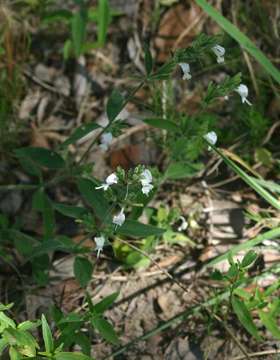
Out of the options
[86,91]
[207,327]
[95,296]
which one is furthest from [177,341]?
[86,91]

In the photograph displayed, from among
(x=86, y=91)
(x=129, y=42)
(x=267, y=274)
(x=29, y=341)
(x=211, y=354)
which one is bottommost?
(x=211, y=354)

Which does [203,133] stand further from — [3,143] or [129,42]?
[129,42]

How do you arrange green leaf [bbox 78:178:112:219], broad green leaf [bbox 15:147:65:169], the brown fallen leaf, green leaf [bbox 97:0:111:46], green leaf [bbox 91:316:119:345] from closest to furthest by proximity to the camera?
green leaf [bbox 91:316:119:345], green leaf [bbox 78:178:112:219], broad green leaf [bbox 15:147:65:169], green leaf [bbox 97:0:111:46], the brown fallen leaf

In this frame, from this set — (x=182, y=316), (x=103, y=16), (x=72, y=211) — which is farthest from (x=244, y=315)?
(x=103, y=16)

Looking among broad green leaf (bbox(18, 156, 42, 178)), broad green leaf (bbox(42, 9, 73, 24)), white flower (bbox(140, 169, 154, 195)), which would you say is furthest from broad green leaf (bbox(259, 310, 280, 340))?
broad green leaf (bbox(42, 9, 73, 24))

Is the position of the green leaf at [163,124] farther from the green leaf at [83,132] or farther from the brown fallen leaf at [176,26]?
the brown fallen leaf at [176,26]

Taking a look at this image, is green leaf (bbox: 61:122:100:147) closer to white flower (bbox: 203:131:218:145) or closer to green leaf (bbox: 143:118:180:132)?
green leaf (bbox: 143:118:180:132)

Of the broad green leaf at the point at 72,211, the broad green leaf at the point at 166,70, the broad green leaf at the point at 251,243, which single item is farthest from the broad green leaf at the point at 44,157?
the broad green leaf at the point at 251,243
